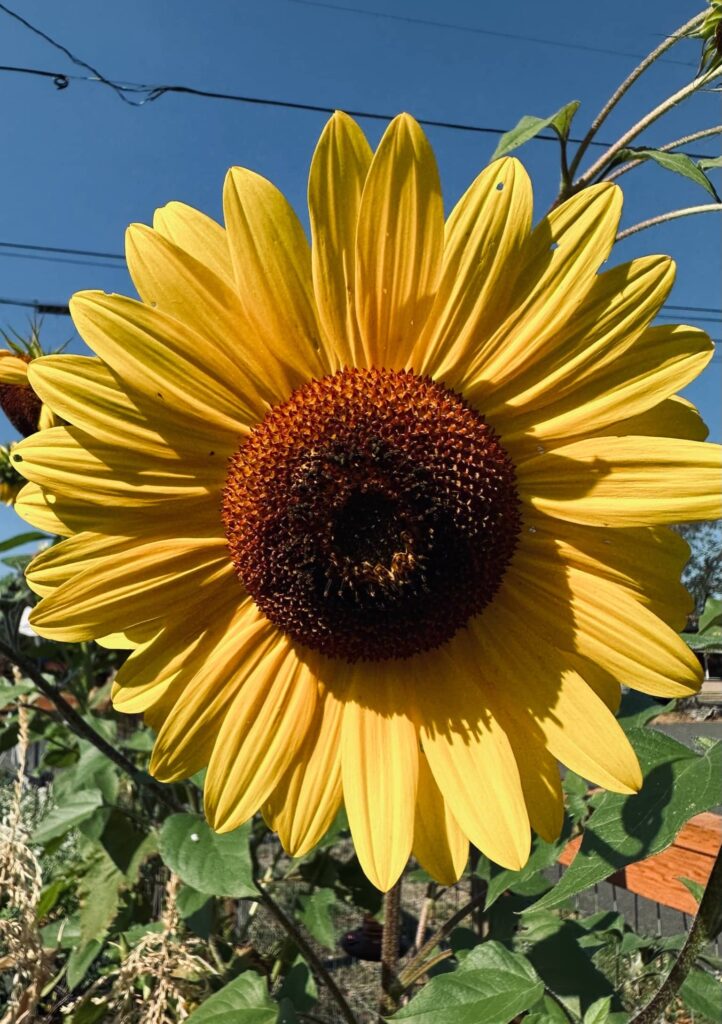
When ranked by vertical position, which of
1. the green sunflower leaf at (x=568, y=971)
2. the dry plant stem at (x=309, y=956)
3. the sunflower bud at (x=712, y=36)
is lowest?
the dry plant stem at (x=309, y=956)

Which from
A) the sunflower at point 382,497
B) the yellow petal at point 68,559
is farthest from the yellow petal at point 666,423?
the yellow petal at point 68,559

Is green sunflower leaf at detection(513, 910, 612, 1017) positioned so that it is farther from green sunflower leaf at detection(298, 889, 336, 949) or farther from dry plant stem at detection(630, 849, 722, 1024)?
green sunflower leaf at detection(298, 889, 336, 949)

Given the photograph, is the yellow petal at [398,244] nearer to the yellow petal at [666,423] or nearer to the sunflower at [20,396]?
the yellow petal at [666,423]

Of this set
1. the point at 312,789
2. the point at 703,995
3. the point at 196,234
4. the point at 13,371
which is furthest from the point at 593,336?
the point at 13,371

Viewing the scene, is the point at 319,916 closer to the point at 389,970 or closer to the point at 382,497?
the point at 389,970

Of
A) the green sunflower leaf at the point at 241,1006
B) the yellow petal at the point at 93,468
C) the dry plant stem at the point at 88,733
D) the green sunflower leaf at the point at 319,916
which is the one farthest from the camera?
the green sunflower leaf at the point at 319,916

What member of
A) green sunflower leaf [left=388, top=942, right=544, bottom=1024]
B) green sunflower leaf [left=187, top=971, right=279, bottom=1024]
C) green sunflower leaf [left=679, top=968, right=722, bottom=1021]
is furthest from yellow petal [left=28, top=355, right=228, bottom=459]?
green sunflower leaf [left=679, top=968, right=722, bottom=1021]

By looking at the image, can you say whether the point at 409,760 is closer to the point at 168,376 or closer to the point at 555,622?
the point at 555,622
